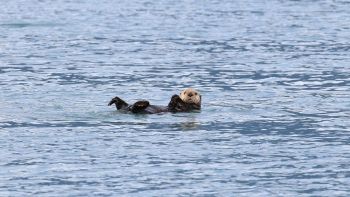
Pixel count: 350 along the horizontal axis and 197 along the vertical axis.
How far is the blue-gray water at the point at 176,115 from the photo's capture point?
12430 mm

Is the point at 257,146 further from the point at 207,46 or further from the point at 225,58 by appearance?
the point at 207,46

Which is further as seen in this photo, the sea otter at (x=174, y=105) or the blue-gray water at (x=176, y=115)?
the sea otter at (x=174, y=105)

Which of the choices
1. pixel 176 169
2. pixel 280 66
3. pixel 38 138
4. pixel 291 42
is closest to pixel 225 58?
pixel 280 66

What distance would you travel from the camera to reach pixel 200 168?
1291cm

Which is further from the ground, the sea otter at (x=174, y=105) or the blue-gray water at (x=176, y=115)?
the sea otter at (x=174, y=105)

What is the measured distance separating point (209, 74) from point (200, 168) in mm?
9116

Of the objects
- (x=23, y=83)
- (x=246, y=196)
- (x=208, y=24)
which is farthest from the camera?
(x=208, y=24)

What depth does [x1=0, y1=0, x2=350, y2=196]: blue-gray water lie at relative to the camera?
12.4 m

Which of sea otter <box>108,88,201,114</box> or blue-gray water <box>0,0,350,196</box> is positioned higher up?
sea otter <box>108,88,201,114</box>

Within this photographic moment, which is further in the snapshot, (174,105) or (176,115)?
(176,115)

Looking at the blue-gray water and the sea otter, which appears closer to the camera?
the blue-gray water

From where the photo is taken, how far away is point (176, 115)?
16172 millimetres

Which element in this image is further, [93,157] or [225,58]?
[225,58]

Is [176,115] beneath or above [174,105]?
beneath
